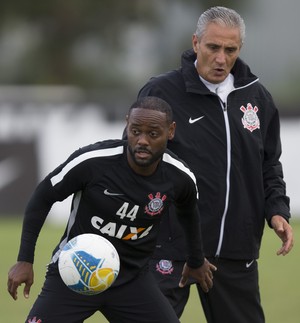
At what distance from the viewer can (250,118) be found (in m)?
7.21

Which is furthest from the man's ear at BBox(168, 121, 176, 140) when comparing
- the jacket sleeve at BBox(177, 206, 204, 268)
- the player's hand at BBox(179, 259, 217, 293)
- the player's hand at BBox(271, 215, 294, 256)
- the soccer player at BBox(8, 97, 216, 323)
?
the player's hand at BBox(271, 215, 294, 256)

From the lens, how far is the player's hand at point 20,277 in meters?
6.39

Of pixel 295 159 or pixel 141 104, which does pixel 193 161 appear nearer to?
pixel 141 104

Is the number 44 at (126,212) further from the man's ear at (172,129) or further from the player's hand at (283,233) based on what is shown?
the player's hand at (283,233)

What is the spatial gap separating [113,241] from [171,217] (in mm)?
606

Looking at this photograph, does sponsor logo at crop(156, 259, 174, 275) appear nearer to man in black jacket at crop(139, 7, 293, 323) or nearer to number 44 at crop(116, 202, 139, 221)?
man in black jacket at crop(139, 7, 293, 323)

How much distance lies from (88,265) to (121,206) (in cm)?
45

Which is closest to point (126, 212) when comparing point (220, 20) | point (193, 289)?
point (220, 20)

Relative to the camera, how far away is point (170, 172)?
666cm

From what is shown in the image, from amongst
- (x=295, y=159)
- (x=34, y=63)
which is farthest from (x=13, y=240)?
(x=34, y=63)

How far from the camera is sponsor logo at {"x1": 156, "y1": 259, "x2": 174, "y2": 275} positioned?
7.04 meters

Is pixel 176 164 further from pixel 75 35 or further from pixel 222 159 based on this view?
pixel 75 35

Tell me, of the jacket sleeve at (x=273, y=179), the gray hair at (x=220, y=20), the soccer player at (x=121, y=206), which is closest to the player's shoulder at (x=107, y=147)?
the soccer player at (x=121, y=206)

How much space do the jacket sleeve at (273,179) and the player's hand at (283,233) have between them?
5 cm
